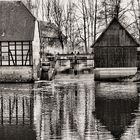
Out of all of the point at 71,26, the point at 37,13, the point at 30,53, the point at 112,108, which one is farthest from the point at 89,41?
the point at 112,108

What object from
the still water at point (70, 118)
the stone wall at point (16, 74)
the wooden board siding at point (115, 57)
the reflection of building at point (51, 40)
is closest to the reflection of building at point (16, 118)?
the still water at point (70, 118)

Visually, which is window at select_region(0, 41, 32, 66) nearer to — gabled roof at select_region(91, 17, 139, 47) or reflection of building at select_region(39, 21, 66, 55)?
gabled roof at select_region(91, 17, 139, 47)

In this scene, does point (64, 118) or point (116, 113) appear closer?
point (64, 118)

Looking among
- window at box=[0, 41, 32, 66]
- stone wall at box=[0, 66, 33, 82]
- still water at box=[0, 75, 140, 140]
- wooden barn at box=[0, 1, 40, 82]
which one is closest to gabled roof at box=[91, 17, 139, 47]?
wooden barn at box=[0, 1, 40, 82]

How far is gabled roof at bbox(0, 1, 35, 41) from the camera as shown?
41.4m

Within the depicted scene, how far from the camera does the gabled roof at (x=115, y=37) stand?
131ft

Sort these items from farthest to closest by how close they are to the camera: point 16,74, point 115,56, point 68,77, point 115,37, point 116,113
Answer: point 68,77 < point 115,56 < point 16,74 < point 115,37 < point 116,113

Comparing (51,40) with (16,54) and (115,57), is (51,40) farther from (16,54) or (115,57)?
(115,57)

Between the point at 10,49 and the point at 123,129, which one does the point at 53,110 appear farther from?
the point at 10,49

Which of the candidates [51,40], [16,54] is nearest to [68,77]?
[16,54]

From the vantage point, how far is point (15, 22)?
42.2 metres

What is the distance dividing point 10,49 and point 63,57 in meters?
18.6

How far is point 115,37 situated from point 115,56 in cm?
182

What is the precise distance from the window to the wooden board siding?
19.8 feet
